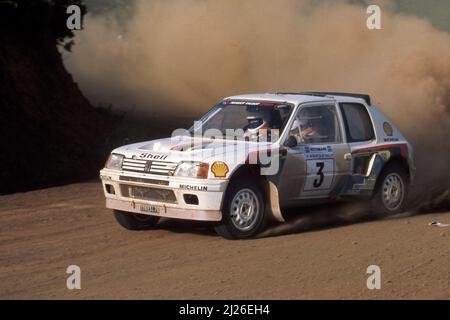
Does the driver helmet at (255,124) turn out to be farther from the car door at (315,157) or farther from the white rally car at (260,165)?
the car door at (315,157)

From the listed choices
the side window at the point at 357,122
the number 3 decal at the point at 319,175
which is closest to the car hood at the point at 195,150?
the number 3 decal at the point at 319,175

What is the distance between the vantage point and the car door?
431 inches

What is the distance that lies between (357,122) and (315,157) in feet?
3.73

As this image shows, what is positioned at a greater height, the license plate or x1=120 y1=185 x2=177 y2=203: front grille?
x1=120 y1=185 x2=177 y2=203: front grille

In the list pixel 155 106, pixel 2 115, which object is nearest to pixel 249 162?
pixel 2 115

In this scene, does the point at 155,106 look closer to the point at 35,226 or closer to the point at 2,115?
the point at 2,115

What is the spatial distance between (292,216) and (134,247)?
2.40m

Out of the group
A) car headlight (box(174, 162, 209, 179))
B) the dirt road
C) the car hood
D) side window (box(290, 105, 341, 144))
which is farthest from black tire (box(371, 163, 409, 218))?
car headlight (box(174, 162, 209, 179))

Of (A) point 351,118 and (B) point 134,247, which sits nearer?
(B) point 134,247

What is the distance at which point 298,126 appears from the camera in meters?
11.3

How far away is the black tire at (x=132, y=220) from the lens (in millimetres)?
11195

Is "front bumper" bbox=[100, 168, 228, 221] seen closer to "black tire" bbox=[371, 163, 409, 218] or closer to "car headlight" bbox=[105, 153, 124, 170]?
"car headlight" bbox=[105, 153, 124, 170]

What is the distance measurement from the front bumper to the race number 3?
125cm
